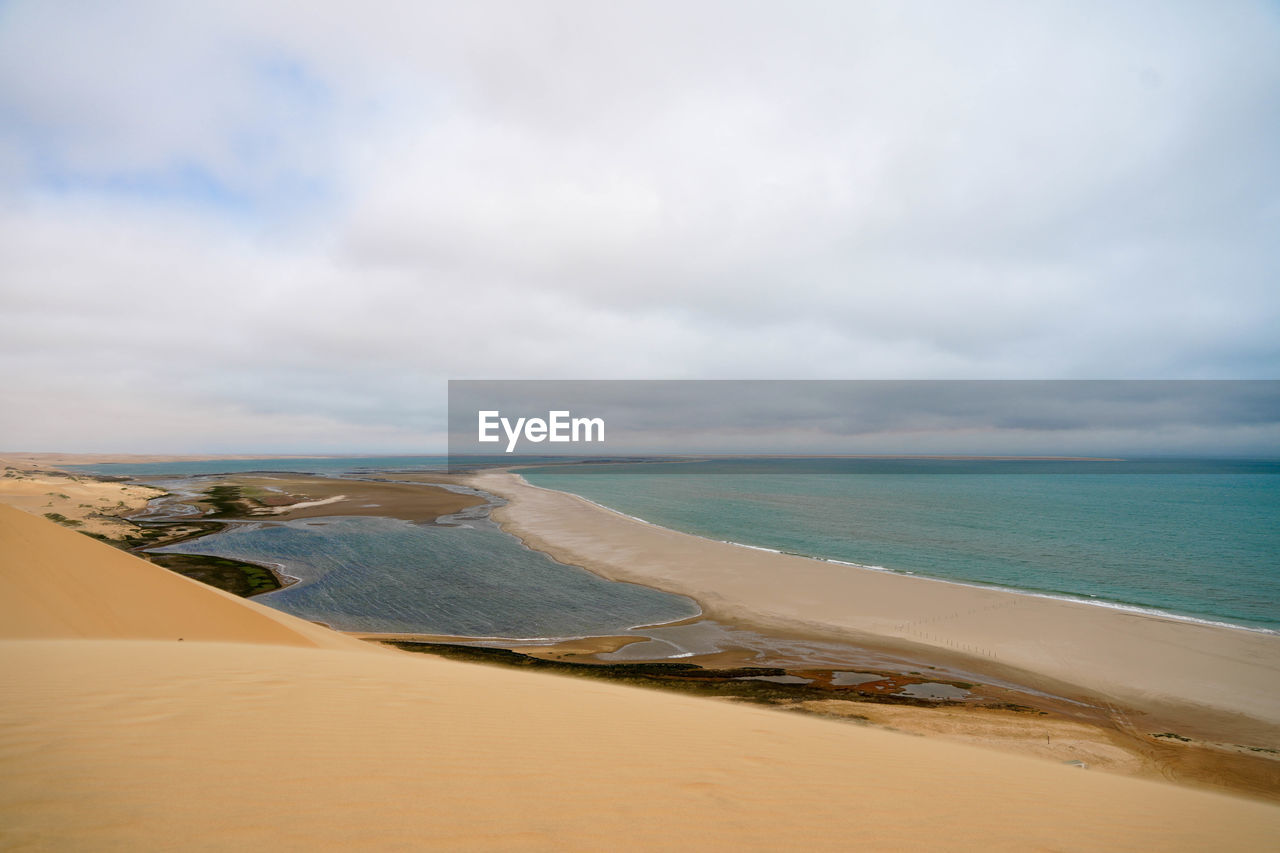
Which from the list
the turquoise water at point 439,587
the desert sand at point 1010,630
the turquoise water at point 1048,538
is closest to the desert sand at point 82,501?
the turquoise water at point 439,587

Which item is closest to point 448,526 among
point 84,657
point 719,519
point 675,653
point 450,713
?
point 719,519

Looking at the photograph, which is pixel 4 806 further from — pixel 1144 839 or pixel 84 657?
pixel 1144 839

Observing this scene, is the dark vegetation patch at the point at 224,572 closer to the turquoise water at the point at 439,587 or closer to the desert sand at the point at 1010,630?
the turquoise water at the point at 439,587

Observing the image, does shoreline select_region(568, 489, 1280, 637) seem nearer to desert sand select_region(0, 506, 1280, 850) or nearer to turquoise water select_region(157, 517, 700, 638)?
turquoise water select_region(157, 517, 700, 638)

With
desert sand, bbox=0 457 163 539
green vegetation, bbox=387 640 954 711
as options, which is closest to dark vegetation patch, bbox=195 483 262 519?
desert sand, bbox=0 457 163 539

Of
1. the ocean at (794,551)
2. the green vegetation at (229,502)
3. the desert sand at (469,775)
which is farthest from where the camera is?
the green vegetation at (229,502)

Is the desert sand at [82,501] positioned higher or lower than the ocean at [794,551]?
higher

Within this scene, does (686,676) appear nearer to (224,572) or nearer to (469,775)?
(469,775)
